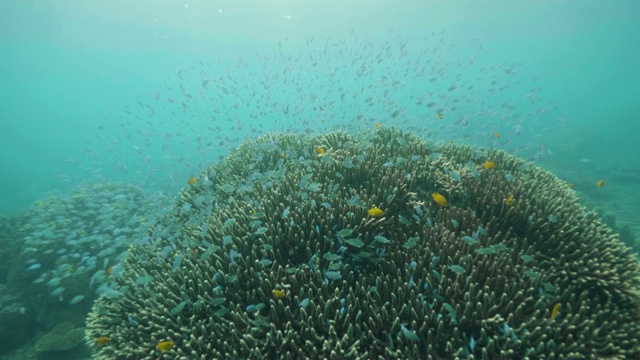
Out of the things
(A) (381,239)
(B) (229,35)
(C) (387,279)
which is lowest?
(C) (387,279)

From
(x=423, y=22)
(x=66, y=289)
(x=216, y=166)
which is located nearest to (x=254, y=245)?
(x=216, y=166)

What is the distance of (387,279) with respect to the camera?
4.07 metres

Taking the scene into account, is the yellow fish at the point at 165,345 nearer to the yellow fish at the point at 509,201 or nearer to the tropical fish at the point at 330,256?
the tropical fish at the point at 330,256

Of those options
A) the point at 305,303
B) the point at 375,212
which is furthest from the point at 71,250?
the point at 375,212

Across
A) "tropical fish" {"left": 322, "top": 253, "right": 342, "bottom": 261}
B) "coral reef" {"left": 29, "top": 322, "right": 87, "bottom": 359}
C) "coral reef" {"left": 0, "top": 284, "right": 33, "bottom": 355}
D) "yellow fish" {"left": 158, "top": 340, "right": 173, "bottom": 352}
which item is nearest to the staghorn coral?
"tropical fish" {"left": 322, "top": 253, "right": 342, "bottom": 261}

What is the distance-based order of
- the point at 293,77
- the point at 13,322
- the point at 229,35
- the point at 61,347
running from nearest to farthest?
the point at 61,347 → the point at 13,322 → the point at 293,77 → the point at 229,35

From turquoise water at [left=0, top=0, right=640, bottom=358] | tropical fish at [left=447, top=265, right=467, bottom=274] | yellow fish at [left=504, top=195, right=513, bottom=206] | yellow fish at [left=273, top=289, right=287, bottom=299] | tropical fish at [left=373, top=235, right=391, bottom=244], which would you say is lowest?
yellow fish at [left=273, top=289, right=287, bottom=299]

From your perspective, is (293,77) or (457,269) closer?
(457,269)

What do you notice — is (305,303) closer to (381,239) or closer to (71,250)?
(381,239)

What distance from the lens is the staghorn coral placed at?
349 cm

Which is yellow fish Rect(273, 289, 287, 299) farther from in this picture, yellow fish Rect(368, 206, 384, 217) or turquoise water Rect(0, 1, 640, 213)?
turquoise water Rect(0, 1, 640, 213)

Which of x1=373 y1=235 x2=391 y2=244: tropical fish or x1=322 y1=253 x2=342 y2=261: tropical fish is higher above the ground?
x1=373 y1=235 x2=391 y2=244: tropical fish

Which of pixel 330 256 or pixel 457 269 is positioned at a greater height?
pixel 330 256

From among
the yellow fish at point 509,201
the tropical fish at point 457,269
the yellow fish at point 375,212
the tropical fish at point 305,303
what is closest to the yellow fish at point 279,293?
the tropical fish at point 305,303
